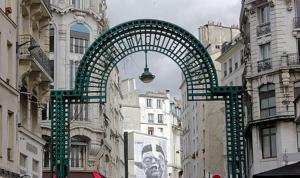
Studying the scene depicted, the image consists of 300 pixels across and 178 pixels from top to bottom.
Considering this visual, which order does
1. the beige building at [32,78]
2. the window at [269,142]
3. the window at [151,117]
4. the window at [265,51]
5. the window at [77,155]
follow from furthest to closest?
the window at [151,117]
the window at [77,155]
the window at [265,51]
the window at [269,142]
the beige building at [32,78]

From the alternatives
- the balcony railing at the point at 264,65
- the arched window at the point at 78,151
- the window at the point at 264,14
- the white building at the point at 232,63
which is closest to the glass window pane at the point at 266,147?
the balcony railing at the point at 264,65

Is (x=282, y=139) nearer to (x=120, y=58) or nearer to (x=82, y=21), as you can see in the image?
(x=120, y=58)

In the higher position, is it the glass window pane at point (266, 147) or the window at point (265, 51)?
the window at point (265, 51)

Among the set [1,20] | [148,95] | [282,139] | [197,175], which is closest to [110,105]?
[197,175]

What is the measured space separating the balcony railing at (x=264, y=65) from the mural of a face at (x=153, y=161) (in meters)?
74.2

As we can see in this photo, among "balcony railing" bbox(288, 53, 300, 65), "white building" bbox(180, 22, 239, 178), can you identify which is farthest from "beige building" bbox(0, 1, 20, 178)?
"white building" bbox(180, 22, 239, 178)

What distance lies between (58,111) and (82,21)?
24.6 meters

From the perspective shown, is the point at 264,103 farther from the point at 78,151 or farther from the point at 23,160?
the point at 23,160

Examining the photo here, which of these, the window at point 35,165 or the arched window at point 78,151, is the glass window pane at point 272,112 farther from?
the window at point 35,165

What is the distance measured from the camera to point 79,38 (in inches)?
2511

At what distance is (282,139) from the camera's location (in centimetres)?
5203

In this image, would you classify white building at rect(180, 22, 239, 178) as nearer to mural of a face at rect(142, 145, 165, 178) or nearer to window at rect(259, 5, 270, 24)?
mural of a face at rect(142, 145, 165, 178)

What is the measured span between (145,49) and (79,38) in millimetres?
23807

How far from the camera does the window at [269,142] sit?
2106 inches
